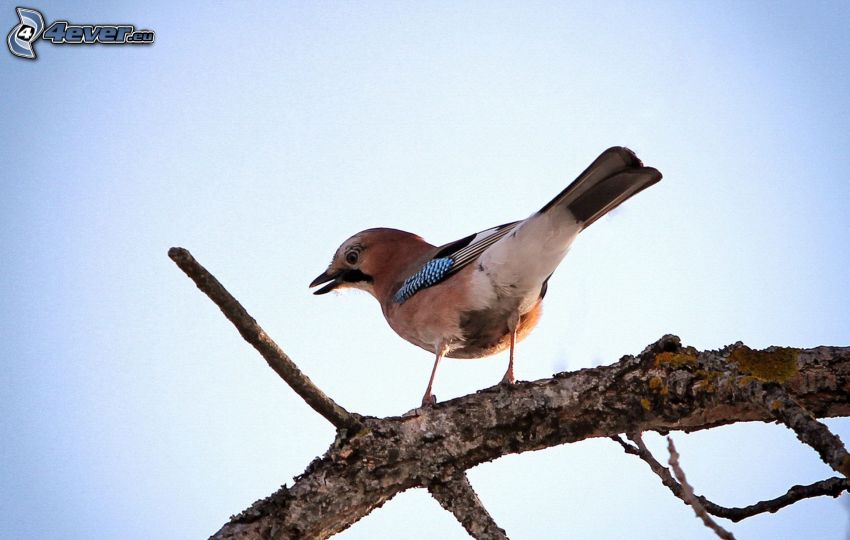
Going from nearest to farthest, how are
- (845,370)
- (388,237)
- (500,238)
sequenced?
(845,370) → (500,238) → (388,237)

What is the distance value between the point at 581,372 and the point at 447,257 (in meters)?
2.62

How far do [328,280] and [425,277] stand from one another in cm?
180

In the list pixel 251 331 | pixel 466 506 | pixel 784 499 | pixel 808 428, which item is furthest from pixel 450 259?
pixel 808 428

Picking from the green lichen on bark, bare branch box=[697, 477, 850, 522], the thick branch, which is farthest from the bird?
bare branch box=[697, 477, 850, 522]

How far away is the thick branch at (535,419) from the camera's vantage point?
4684 mm

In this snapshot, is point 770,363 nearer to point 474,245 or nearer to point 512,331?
point 512,331

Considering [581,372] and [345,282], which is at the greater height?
[345,282]

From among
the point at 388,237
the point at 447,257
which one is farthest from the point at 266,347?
the point at 388,237

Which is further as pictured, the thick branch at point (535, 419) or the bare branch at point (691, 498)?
the thick branch at point (535, 419)

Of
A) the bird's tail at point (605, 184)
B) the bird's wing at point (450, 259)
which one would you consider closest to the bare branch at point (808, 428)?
the bird's tail at point (605, 184)

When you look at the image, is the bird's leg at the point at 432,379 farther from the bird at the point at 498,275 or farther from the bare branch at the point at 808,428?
the bare branch at the point at 808,428

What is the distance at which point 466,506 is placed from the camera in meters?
4.82

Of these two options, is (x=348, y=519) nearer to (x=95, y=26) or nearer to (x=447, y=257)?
(x=447, y=257)

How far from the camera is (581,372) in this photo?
5.20m
